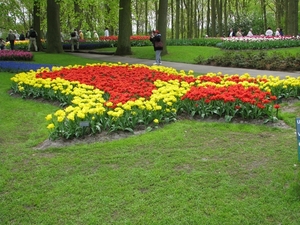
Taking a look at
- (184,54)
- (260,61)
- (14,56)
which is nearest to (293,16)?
(184,54)

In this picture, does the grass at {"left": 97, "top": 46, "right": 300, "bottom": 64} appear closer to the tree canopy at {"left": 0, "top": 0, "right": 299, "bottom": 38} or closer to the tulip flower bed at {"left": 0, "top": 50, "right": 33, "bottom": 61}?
the tree canopy at {"left": 0, "top": 0, "right": 299, "bottom": 38}

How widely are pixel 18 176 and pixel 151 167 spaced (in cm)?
181

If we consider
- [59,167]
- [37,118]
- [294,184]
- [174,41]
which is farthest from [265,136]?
[174,41]

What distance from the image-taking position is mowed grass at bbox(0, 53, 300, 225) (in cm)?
412

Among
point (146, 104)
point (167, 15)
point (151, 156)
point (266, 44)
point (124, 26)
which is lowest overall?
point (151, 156)

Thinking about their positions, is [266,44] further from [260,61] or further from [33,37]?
[33,37]

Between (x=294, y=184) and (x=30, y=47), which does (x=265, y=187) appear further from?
(x=30, y=47)

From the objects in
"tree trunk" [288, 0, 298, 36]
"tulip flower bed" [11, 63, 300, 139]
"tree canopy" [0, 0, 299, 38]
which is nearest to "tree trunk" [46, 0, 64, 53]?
"tree canopy" [0, 0, 299, 38]

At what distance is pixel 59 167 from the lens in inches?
214

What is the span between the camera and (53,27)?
23094mm

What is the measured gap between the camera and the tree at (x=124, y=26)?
73.1 ft

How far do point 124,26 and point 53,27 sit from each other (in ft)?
14.3

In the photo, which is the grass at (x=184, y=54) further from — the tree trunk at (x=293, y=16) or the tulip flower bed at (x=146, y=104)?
the tulip flower bed at (x=146, y=104)

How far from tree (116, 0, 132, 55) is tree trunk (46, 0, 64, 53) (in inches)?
154
